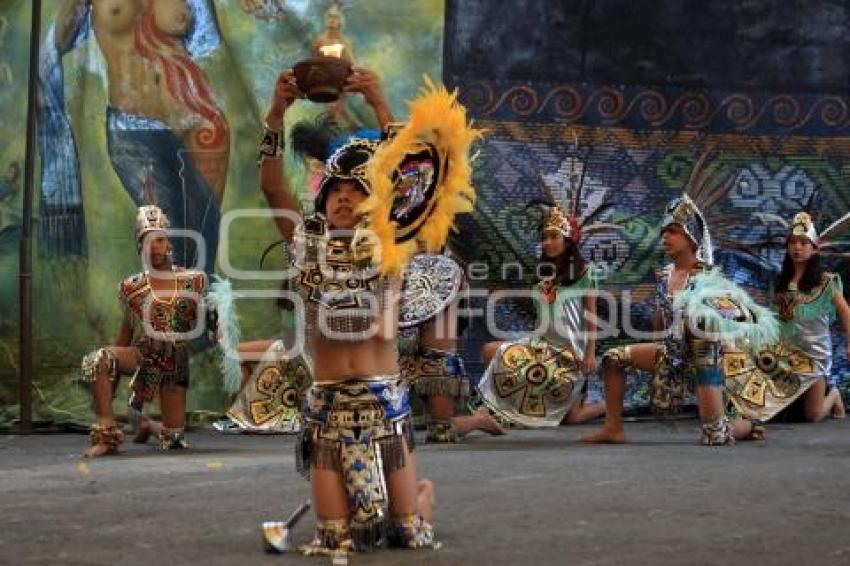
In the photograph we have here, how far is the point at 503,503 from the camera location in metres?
5.28

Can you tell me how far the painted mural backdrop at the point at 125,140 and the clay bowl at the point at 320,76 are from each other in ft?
12.8

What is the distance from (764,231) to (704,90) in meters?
0.96

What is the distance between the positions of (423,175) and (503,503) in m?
1.38

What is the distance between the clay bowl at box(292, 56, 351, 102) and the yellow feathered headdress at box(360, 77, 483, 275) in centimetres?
43

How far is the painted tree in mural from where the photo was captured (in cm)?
859

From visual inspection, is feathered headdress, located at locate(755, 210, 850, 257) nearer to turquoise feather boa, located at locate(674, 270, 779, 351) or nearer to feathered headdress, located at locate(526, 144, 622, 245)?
feathered headdress, located at locate(526, 144, 622, 245)

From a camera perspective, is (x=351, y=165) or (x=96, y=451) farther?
(x=96, y=451)

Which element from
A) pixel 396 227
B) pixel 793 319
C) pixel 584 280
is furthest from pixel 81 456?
pixel 793 319

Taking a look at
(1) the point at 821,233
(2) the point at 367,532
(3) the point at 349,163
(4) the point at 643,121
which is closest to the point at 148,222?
(4) the point at 643,121

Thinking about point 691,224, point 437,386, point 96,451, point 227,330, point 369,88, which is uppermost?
point 369,88

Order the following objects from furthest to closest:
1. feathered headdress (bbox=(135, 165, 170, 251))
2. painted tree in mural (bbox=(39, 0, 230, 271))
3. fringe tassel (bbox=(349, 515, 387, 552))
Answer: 1. painted tree in mural (bbox=(39, 0, 230, 271))
2. feathered headdress (bbox=(135, 165, 170, 251))
3. fringe tassel (bbox=(349, 515, 387, 552))

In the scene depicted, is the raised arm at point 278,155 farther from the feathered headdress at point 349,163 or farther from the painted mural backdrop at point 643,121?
the painted mural backdrop at point 643,121

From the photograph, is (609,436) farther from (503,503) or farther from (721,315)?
(503,503)

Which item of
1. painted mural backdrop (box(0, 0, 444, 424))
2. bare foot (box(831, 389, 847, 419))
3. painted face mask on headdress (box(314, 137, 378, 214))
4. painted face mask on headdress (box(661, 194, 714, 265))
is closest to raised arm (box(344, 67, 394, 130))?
painted face mask on headdress (box(314, 137, 378, 214))
